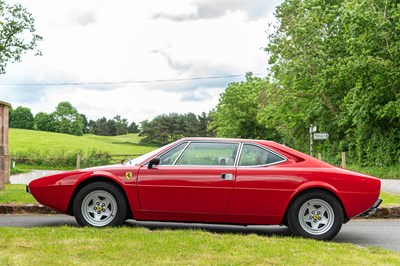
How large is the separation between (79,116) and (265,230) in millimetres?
119552

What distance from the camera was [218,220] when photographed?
7398mm

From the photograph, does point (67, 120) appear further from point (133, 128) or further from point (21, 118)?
point (133, 128)

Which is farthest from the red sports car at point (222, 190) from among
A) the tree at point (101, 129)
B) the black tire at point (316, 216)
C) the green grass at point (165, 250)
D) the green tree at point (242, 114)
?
the tree at point (101, 129)

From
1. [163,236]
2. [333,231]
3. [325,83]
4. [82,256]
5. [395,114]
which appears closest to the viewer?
[82,256]

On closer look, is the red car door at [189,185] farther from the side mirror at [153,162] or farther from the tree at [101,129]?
the tree at [101,129]

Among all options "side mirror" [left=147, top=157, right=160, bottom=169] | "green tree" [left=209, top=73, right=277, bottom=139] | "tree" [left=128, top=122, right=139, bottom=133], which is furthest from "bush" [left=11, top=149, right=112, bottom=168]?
"tree" [left=128, top=122, right=139, bottom=133]

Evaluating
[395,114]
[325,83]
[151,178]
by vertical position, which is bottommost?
[151,178]

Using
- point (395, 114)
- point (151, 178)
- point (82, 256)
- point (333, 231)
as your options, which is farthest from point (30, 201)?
point (395, 114)

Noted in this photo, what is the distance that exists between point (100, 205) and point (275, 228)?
9.56 ft

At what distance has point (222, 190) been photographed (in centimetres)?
732

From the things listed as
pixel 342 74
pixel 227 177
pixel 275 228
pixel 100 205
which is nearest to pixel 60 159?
pixel 342 74

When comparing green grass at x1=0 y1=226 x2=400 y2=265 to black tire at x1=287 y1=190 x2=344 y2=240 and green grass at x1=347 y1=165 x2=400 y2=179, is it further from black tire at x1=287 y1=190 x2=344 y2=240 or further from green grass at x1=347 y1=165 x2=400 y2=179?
green grass at x1=347 y1=165 x2=400 y2=179

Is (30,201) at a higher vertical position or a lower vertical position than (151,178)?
lower

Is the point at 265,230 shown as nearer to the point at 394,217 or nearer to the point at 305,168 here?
the point at 305,168
